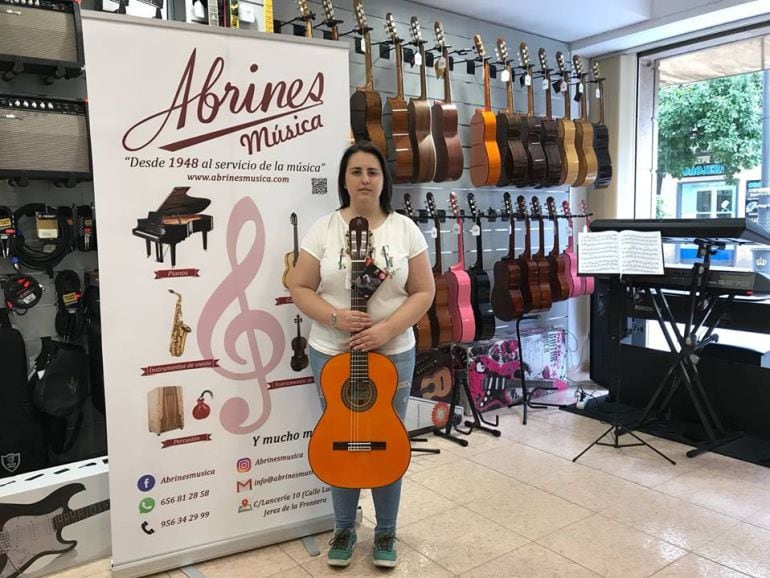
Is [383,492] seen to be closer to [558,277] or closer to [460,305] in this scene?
[460,305]

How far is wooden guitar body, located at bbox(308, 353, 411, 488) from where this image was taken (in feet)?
7.41

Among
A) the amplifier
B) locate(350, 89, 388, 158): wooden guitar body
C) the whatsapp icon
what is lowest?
the whatsapp icon

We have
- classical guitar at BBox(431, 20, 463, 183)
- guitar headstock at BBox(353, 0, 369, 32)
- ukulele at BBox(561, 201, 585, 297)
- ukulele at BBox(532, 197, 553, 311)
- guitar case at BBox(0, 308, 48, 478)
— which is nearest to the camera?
guitar case at BBox(0, 308, 48, 478)

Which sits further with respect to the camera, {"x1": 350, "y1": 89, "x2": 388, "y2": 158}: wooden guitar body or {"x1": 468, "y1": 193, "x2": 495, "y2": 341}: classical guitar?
{"x1": 468, "y1": 193, "x2": 495, "y2": 341}: classical guitar

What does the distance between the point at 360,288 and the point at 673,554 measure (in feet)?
5.22

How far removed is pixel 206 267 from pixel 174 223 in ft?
0.64

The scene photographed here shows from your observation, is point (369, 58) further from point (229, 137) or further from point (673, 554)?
point (673, 554)

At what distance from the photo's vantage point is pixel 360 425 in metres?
2.27

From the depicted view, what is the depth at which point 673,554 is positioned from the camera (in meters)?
2.46

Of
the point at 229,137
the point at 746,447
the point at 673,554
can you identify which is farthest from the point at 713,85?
the point at 229,137

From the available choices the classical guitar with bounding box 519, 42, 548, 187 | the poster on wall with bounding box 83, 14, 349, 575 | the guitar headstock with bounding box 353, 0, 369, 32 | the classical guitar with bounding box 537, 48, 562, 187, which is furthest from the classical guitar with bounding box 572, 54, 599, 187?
the poster on wall with bounding box 83, 14, 349, 575

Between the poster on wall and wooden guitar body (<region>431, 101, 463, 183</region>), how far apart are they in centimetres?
123

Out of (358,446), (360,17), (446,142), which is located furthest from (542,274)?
(358,446)

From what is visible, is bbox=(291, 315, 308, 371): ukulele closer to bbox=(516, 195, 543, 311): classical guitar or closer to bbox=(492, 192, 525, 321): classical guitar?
bbox=(492, 192, 525, 321): classical guitar
